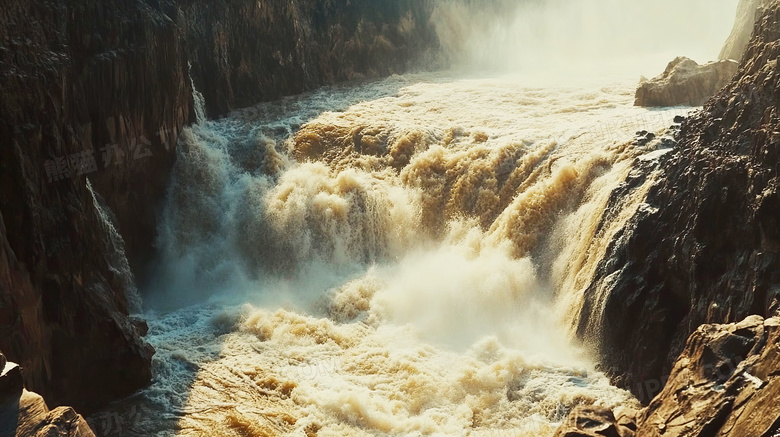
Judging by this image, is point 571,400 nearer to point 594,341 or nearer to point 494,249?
point 594,341

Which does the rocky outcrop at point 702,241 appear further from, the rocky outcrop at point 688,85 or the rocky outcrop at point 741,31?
the rocky outcrop at point 741,31

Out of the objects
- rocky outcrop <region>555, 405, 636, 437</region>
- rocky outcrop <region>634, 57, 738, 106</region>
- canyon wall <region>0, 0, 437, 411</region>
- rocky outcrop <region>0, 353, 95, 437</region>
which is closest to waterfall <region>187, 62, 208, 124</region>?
canyon wall <region>0, 0, 437, 411</region>

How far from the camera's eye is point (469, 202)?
17906 mm

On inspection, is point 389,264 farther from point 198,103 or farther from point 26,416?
point 26,416

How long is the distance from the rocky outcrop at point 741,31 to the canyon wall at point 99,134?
12.2m

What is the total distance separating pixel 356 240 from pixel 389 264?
3.44ft

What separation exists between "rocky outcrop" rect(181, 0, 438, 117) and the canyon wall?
51mm

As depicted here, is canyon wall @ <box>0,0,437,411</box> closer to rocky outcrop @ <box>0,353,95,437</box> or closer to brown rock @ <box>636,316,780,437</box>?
rocky outcrop @ <box>0,353,95,437</box>

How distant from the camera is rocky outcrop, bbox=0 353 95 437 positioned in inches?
280

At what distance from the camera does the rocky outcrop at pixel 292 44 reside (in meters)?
23.5

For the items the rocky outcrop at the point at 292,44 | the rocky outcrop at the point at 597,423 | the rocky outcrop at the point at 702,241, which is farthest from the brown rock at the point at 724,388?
the rocky outcrop at the point at 292,44

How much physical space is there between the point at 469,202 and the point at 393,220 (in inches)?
69.4

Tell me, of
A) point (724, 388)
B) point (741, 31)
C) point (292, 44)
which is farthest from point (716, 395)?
point (292, 44)

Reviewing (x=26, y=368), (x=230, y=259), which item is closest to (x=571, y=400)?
(x=26, y=368)
